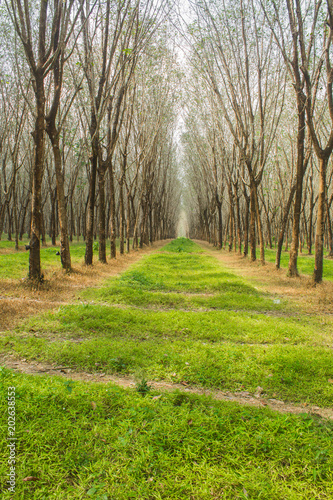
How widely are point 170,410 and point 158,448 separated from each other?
1.59ft

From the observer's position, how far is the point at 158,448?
2664 mm

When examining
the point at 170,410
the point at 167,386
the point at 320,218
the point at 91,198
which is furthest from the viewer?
the point at 91,198

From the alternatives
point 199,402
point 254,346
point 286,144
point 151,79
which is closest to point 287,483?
point 199,402

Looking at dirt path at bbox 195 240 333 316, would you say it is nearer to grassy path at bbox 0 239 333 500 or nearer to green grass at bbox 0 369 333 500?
grassy path at bbox 0 239 333 500

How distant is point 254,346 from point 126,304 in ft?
10.5

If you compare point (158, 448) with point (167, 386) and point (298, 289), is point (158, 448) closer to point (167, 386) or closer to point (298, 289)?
point (167, 386)

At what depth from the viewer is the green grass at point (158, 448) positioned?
2303 millimetres

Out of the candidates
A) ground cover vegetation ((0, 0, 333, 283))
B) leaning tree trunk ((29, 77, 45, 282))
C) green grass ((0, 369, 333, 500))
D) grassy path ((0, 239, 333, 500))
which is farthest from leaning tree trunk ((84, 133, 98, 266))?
green grass ((0, 369, 333, 500))

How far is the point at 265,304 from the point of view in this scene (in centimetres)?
743

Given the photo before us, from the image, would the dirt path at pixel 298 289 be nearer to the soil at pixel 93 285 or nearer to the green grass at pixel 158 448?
the soil at pixel 93 285

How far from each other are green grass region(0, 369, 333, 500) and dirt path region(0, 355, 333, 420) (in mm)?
234

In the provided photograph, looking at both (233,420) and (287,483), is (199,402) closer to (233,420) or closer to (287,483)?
(233,420)

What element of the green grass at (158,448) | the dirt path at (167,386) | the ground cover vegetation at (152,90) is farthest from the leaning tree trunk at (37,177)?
the green grass at (158,448)

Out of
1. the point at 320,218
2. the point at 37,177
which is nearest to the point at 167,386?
the point at 37,177
